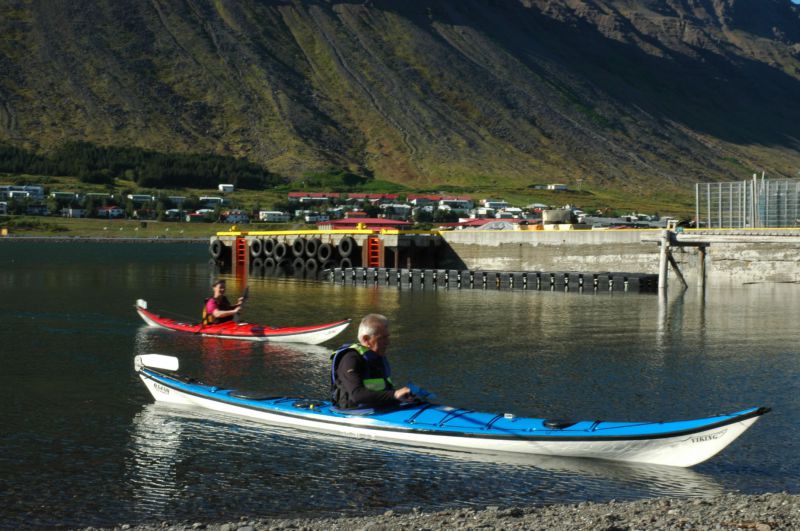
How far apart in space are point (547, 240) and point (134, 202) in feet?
457

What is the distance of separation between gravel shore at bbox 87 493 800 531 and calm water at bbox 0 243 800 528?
944 millimetres

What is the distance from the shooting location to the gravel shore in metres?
14.8

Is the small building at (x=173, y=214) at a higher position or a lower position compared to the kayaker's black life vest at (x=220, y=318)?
higher

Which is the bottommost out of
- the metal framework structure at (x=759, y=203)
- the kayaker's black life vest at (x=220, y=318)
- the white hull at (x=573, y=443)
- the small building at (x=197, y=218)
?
the white hull at (x=573, y=443)

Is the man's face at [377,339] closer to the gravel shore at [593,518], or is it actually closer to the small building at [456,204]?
the gravel shore at [593,518]

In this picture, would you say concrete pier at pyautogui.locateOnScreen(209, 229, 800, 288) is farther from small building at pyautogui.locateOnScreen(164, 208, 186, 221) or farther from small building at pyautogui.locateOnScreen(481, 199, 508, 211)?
small building at pyautogui.locateOnScreen(481, 199, 508, 211)

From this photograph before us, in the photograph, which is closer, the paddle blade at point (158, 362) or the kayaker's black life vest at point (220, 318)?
the paddle blade at point (158, 362)

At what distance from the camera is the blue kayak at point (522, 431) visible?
1825cm

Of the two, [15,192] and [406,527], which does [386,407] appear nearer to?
[406,527]

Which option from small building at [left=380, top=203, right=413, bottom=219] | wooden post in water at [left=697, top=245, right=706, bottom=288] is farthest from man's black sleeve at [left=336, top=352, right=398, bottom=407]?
small building at [left=380, top=203, right=413, bottom=219]

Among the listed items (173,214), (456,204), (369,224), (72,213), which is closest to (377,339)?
(369,224)

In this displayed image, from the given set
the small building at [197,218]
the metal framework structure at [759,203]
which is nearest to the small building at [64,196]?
the small building at [197,218]

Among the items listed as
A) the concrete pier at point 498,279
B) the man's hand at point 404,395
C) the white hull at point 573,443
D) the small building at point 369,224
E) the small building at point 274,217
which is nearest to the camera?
the white hull at point 573,443

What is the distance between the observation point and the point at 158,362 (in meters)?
25.3
